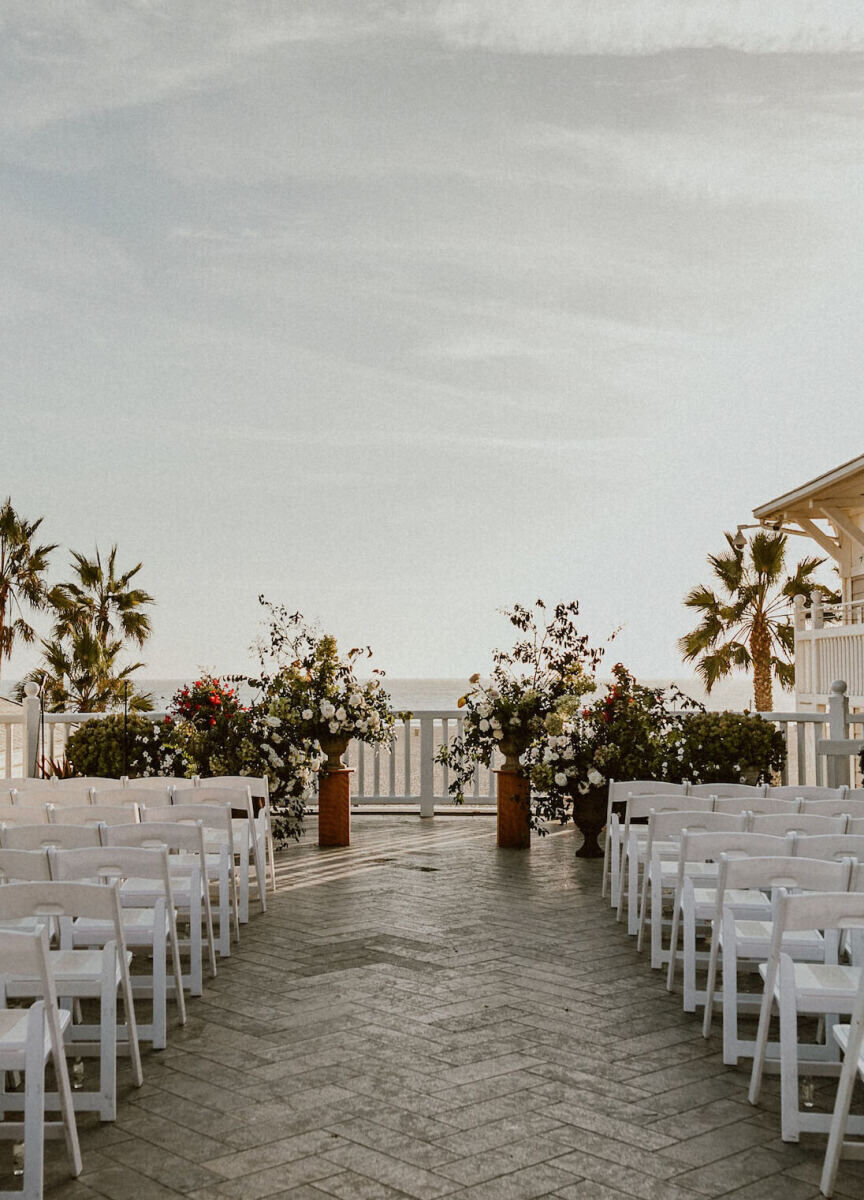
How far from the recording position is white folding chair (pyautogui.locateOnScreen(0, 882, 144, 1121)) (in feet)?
12.2

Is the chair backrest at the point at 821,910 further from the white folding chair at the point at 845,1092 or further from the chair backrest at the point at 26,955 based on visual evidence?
the chair backrest at the point at 26,955

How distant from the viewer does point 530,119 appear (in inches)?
606

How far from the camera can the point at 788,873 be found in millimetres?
4168

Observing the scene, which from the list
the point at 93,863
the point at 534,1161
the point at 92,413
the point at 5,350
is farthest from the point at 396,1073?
the point at 92,413

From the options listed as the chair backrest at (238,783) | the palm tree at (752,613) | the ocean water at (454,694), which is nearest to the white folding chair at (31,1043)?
the chair backrest at (238,783)

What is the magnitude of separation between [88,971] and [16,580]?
72.4 feet

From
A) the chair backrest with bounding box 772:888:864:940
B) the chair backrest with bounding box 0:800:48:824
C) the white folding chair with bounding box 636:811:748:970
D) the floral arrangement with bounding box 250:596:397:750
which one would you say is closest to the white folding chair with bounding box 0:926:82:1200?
the chair backrest with bounding box 772:888:864:940

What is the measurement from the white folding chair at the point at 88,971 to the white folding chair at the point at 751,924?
2.24 meters

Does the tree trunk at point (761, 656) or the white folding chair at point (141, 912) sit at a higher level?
the tree trunk at point (761, 656)

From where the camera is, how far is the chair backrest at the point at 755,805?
6.11 meters

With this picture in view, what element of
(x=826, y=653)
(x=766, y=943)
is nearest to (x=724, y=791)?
(x=766, y=943)

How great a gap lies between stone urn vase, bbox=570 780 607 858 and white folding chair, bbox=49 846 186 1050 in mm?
5088

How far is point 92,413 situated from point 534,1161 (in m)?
31.9

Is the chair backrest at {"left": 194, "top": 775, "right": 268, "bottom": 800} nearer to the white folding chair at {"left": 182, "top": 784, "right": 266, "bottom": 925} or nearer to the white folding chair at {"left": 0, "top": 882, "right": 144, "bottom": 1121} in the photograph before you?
the white folding chair at {"left": 182, "top": 784, "right": 266, "bottom": 925}
